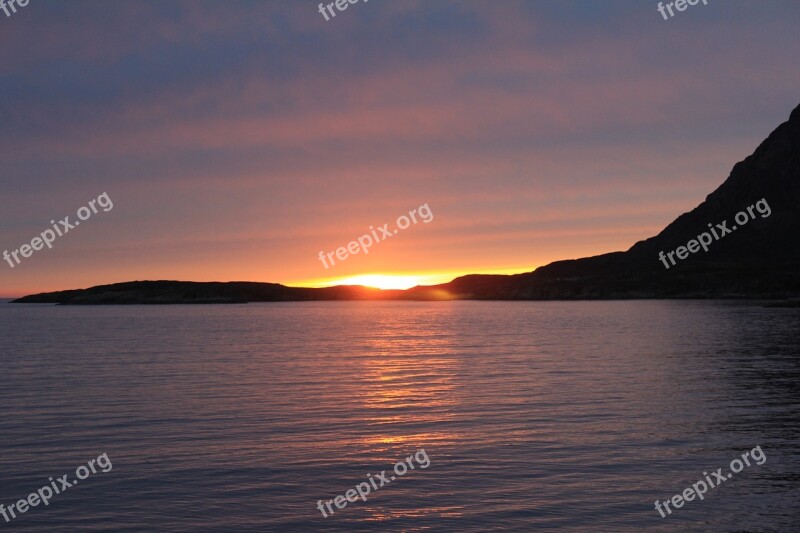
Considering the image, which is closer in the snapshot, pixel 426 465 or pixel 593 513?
pixel 593 513

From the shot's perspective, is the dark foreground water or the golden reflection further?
the golden reflection

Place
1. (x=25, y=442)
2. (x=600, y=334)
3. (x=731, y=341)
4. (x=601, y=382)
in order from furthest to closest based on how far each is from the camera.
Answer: (x=600, y=334), (x=731, y=341), (x=601, y=382), (x=25, y=442)

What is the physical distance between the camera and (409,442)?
95.9ft

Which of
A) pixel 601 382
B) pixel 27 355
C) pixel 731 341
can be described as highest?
pixel 27 355

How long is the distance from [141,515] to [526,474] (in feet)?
37.2

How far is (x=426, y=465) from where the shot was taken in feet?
83.0

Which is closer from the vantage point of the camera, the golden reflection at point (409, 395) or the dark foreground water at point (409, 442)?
the dark foreground water at point (409, 442)

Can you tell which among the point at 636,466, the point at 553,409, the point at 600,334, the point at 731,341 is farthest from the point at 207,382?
the point at 600,334

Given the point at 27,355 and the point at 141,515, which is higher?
the point at 27,355

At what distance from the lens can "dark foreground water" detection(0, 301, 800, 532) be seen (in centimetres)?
2025

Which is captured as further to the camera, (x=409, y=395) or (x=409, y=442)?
(x=409, y=395)

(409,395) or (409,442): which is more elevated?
(409,395)

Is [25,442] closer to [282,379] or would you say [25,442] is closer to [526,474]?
[526,474]

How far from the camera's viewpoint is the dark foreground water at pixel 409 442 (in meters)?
20.2
